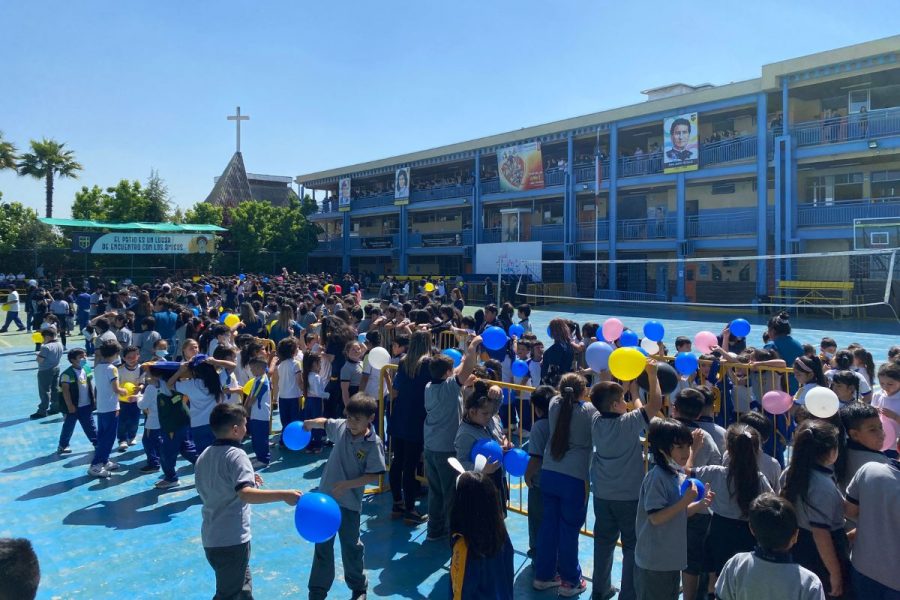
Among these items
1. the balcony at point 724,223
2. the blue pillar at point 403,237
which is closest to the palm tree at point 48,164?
the blue pillar at point 403,237

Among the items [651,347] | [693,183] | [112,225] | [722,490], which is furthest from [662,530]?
[112,225]

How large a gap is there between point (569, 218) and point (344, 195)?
20.7 metres

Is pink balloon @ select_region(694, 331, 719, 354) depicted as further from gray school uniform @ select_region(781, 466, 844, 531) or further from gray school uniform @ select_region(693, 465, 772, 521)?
gray school uniform @ select_region(781, 466, 844, 531)

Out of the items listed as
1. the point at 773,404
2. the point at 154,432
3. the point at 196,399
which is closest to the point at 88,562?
the point at 196,399

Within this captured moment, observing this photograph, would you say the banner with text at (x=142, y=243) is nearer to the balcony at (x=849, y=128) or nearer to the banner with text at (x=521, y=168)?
the banner with text at (x=521, y=168)

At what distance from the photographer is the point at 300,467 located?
7727 millimetres

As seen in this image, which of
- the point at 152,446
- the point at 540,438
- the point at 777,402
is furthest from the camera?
the point at 152,446

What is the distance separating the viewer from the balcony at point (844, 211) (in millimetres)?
23219

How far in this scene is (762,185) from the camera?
26.2 metres

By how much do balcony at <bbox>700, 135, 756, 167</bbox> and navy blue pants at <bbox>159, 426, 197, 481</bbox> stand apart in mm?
26632

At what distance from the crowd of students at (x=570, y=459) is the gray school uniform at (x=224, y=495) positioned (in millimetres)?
12

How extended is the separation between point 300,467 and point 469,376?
311 cm

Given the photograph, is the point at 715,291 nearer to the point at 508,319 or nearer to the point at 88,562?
the point at 508,319

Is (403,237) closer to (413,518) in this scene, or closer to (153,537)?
(413,518)
